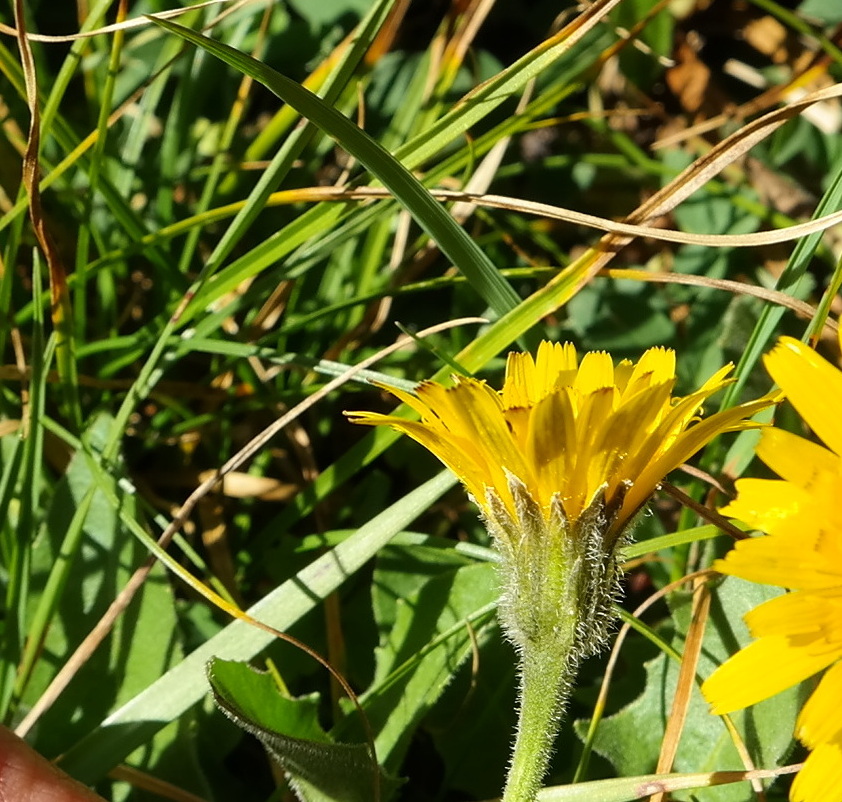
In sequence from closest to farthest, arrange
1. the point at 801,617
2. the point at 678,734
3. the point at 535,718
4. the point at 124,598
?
the point at 801,617
the point at 535,718
the point at 678,734
the point at 124,598

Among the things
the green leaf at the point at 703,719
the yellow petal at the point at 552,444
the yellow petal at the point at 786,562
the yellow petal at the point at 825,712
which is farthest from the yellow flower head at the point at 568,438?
the green leaf at the point at 703,719

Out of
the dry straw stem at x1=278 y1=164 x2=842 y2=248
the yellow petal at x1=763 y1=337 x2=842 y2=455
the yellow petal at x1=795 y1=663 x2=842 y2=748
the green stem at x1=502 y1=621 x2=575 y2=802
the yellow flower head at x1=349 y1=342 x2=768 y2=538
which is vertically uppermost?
the dry straw stem at x1=278 y1=164 x2=842 y2=248

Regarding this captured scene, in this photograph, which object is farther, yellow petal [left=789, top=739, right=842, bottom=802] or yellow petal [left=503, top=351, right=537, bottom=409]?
yellow petal [left=503, top=351, right=537, bottom=409]

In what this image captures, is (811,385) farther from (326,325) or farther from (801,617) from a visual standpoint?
(326,325)

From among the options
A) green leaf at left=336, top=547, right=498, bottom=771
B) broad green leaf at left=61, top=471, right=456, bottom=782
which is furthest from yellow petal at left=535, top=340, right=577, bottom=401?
green leaf at left=336, top=547, right=498, bottom=771

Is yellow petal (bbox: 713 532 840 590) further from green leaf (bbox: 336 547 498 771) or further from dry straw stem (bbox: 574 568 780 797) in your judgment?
green leaf (bbox: 336 547 498 771)

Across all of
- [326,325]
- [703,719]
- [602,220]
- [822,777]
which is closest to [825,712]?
[822,777]

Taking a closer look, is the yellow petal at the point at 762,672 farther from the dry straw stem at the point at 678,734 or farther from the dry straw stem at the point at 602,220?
the dry straw stem at the point at 602,220

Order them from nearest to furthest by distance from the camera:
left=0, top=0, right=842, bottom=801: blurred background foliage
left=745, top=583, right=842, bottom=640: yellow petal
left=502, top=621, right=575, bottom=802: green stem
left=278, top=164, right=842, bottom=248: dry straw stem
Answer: left=745, top=583, right=842, bottom=640: yellow petal → left=502, top=621, right=575, bottom=802: green stem → left=278, top=164, right=842, bottom=248: dry straw stem → left=0, top=0, right=842, bottom=801: blurred background foliage

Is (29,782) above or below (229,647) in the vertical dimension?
below
